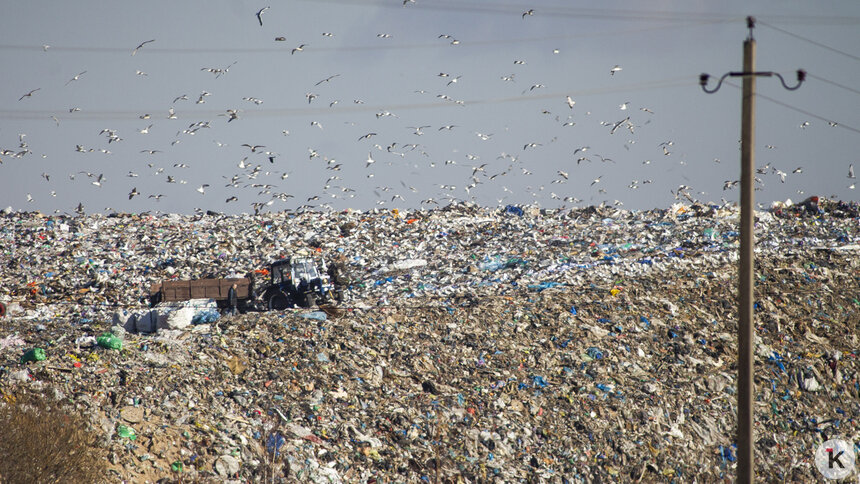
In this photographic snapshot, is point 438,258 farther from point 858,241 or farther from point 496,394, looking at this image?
point 858,241

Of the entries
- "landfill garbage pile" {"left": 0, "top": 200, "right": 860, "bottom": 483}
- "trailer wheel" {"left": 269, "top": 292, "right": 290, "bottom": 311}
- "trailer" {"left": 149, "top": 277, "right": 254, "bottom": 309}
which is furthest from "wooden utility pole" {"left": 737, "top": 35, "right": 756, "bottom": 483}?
"trailer" {"left": 149, "top": 277, "right": 254, "bottom": 309}

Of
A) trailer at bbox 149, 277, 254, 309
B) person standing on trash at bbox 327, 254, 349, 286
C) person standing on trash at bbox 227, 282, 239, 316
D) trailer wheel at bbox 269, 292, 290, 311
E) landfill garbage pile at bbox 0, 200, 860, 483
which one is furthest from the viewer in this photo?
person standing on trash at bbox 327, 254, 349, 286

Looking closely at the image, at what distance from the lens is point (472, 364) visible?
1210 centimetres

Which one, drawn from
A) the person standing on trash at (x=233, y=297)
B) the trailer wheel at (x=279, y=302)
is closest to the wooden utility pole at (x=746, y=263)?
the trailer wheel at (x=279, y=302)

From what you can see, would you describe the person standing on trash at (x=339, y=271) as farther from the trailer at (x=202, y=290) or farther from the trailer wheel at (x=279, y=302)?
the trailer at (x=202, y=290)

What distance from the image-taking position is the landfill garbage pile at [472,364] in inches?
361

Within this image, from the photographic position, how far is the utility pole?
19.7ft

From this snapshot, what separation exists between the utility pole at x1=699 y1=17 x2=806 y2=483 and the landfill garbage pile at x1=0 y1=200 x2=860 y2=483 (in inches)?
160

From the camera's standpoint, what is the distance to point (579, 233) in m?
21.9

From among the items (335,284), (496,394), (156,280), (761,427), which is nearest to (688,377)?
(761,427)

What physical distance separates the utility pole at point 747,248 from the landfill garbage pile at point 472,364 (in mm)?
4072

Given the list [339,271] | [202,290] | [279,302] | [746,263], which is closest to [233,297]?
[202,290]

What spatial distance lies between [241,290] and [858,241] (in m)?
16.5

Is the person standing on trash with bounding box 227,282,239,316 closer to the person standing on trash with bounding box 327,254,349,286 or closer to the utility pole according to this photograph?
the person standing on trash with bounding box 327,254,349,286
